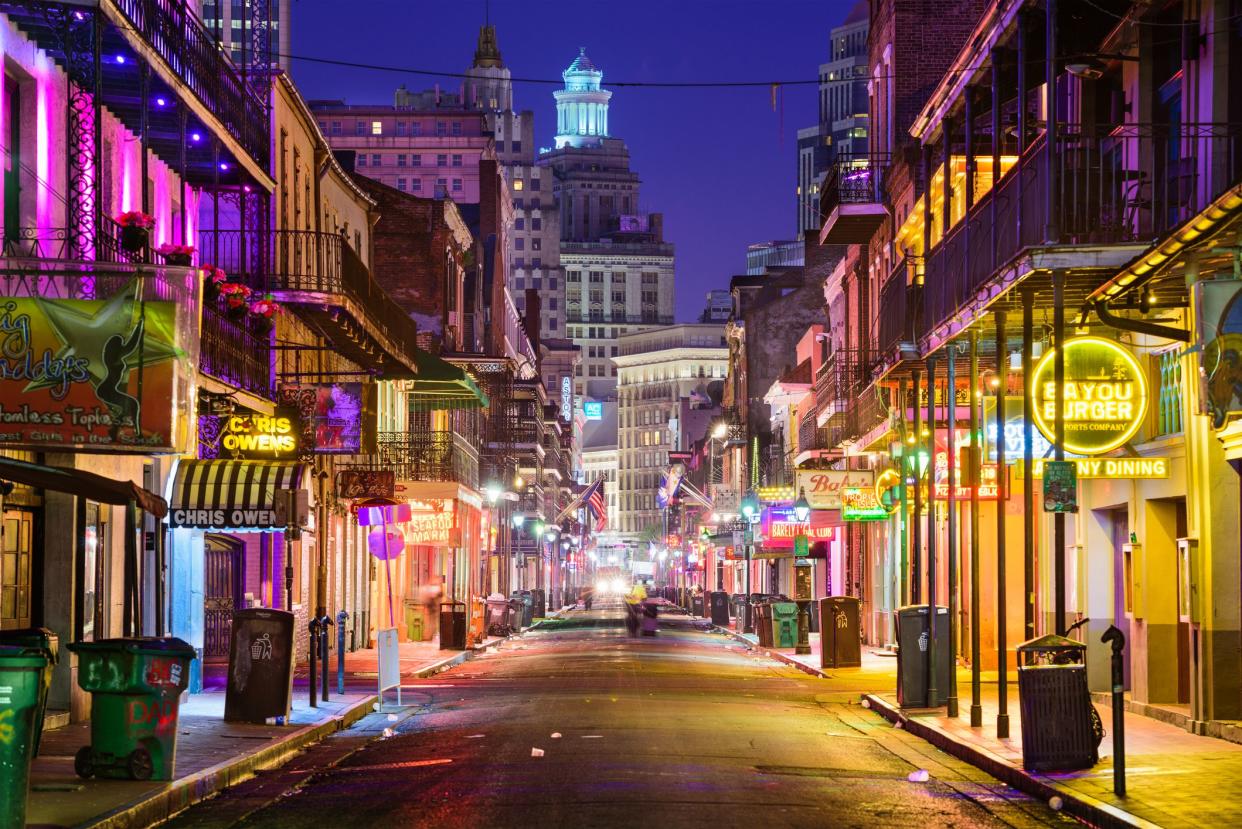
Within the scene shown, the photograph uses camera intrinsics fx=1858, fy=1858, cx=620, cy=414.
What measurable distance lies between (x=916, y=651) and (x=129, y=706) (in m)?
10.7

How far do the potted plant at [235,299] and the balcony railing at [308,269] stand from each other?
492 centimetres

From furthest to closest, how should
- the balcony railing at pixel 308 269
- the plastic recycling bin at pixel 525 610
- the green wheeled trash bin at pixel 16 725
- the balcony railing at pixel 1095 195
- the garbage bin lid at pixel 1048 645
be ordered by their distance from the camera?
the plastic recycling bin at pixel 525 610, the balcony railing at pixel 308 269, the balcony railing at pixel 1095 195, the garbage bin lid at pixel 1048 645, the green wheeled trash bin at pixel 16 725

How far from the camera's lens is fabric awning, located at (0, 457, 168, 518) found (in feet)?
44.0

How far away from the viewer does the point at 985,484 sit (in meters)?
28.2

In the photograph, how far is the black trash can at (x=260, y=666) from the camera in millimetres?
19562

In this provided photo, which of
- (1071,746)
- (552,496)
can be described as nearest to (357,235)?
(1071,746)

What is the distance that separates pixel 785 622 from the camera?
41.5 meters

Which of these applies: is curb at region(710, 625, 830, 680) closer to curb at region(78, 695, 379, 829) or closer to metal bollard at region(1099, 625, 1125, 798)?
curb at region(78, 695, 379, 829)

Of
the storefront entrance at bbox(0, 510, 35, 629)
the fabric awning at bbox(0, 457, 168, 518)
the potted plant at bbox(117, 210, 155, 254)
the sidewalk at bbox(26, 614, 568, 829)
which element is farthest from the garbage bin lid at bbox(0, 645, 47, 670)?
the potted plant at bbox(117, 210, 155, 254)

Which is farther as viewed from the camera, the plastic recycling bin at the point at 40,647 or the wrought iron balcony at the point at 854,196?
the wrought iron balcony at the point at 854,196

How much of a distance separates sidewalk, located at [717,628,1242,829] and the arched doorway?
42.4 ft

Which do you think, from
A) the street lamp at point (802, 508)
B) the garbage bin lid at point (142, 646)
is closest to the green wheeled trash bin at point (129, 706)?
the garbage bin lid at point (142, 646)

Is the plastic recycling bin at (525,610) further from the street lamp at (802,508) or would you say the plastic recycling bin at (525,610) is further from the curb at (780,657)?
the street lamp at (802,508)

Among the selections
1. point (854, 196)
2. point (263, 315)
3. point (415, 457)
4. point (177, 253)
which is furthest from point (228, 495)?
point (854, 196)
